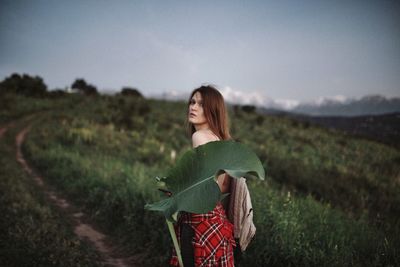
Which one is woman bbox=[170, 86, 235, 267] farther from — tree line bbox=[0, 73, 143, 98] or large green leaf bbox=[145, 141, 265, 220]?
tree line bbox=[0, 73, 143, 98]

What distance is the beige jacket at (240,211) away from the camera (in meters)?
2.04

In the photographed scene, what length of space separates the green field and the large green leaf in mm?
1989

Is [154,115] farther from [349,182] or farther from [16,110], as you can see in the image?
[349,182]

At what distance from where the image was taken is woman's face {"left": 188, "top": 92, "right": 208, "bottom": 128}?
2.08m

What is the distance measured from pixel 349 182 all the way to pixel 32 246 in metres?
8.08

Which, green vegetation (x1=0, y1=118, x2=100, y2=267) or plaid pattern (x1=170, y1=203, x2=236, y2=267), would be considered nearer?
plaid pattern (x1=170, y1=203, x2=236, y2=267)

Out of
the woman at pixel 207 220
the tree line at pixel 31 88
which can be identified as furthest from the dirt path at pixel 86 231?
the tree line at pixel 31 88

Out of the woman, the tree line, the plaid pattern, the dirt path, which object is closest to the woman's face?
the woman

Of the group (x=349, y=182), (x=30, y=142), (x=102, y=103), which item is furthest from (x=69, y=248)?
(x=102, y=103)

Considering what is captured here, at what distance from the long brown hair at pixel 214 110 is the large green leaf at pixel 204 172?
619mm

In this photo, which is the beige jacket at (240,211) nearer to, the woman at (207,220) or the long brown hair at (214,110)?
the woman at (207,220)

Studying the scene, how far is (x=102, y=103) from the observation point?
2497 centimetres

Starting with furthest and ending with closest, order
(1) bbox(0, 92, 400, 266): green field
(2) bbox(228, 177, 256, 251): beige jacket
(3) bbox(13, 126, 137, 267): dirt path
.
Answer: (3) bbox(13, 126, 137, 267): dirt path
(1) bbox(0, 92, 400, 266): green field
(2) bbox(228, 177, 256, 251): beige jacket

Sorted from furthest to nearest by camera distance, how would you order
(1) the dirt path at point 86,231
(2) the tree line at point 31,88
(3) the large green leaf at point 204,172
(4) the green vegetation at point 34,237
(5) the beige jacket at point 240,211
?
1. (2) the tree line at point 31,88
2. (1) the dirt path at point 86,231
3. (4) the green vegetation at point 34,237
4. (5) the beige jacket at point 240,211
5. (3) the large green leaf at point 204,172
